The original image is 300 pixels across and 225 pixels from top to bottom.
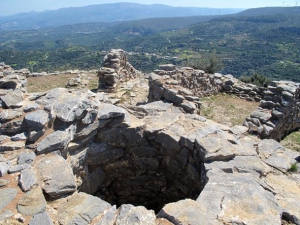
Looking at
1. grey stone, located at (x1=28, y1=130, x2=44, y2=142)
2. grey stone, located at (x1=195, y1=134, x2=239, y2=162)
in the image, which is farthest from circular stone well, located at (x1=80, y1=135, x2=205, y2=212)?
grey stone, located at (x1=28, y1=130, x2=44, y2=142)

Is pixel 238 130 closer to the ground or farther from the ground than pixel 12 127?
closer to the ground

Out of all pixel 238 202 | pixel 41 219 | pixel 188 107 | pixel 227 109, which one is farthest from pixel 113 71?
pixel 238 202

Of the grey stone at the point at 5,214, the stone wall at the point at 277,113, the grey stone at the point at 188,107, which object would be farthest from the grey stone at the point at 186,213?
the stone wall at the point at 277,113

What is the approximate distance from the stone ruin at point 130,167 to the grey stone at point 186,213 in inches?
0.6

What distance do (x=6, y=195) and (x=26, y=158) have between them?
1.02m

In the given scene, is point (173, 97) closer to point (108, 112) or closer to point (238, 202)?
point (108, 112)

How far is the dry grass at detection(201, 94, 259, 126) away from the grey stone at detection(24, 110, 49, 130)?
7933 mm

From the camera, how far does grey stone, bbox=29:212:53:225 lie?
390 centimetres

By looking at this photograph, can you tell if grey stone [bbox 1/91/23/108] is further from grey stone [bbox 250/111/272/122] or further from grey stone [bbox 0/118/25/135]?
grey stone [bbox 250/111/272/122]

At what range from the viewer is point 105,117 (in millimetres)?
6754

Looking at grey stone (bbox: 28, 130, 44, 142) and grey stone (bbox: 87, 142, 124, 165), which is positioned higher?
grey stone (bbox: 28, 130, 44, 142)

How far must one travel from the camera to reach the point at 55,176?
196 inches

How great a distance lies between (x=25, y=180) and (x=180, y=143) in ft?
12.1

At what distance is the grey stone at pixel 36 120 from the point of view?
5777 millimetres
